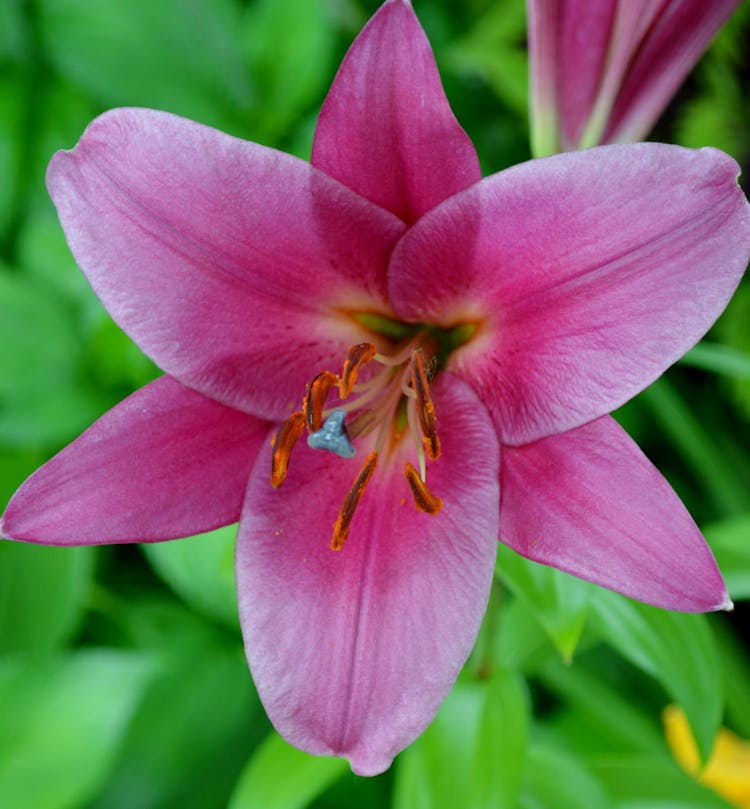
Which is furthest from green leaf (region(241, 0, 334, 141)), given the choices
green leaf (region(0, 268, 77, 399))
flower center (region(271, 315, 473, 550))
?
flower center (region(271, 315, 473, 550))

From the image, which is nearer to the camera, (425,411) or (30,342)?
(425,411)

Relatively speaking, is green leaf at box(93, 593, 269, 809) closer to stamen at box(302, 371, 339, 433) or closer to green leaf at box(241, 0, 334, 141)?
stamen at box(302, 371, 339, 433)

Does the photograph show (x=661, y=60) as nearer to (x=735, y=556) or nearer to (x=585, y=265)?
(x=585, y=265)

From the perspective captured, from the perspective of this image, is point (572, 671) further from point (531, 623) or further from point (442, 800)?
Answer: point (442, 800)

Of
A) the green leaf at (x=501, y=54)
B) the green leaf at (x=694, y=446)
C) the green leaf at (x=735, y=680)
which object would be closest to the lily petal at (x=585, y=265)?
the green leaf at (x=694, y=446)

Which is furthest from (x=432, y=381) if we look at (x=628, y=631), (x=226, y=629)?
(x=226, y=629)

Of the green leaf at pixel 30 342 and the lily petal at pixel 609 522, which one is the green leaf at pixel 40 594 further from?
the lily petal at pixel 609 522

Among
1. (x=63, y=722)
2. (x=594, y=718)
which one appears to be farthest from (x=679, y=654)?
(x=63, y=722)
